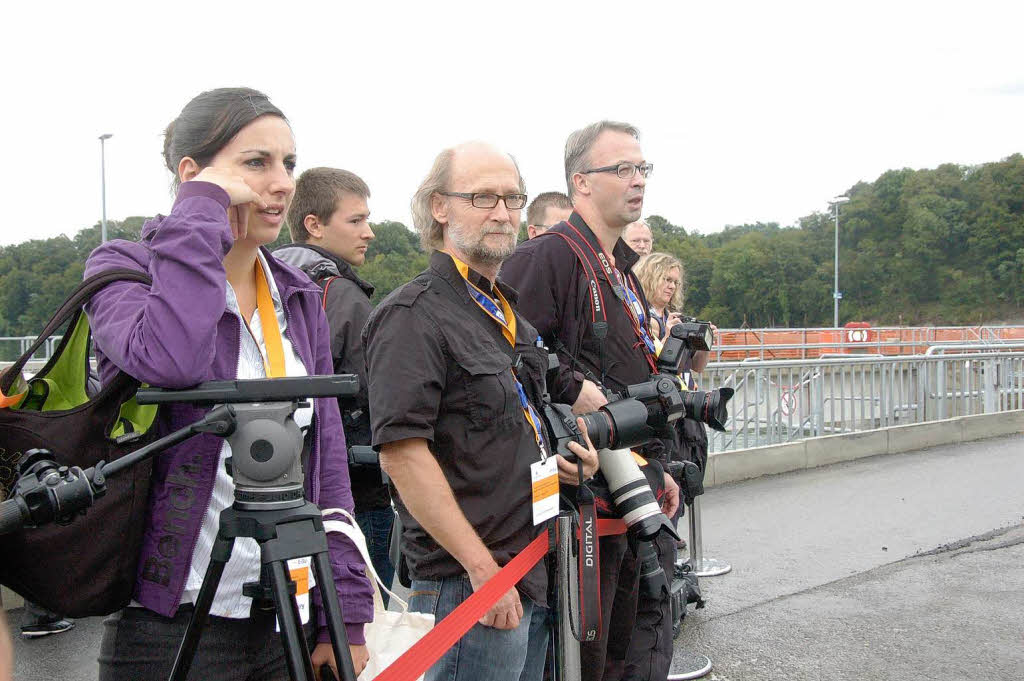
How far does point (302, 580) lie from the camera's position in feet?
6.17

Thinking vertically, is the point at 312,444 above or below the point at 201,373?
below

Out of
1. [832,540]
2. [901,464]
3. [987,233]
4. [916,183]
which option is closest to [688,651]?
[832,540]

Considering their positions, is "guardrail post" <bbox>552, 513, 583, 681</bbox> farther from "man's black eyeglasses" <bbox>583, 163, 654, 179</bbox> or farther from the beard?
"man's black eyeglasses" <bbox>583, 163, 654, 179</bbox>

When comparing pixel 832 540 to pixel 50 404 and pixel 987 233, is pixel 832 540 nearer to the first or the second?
pixel 50 404

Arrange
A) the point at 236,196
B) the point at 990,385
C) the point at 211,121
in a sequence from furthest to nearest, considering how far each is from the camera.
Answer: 1. the point at 990,385
2. the point at 211,121
3. the point at 236,196

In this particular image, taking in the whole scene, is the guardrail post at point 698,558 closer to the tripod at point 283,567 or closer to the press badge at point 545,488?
the press badge at point 545,488

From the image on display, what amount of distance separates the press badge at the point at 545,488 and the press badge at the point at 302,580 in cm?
71

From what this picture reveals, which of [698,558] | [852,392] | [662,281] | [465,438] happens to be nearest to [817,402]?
[852,392]

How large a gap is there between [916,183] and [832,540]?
102004 mm

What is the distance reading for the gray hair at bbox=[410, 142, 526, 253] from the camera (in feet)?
9.01

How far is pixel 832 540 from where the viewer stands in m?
7.16

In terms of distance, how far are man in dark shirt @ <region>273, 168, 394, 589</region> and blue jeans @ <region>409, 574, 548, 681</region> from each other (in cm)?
104

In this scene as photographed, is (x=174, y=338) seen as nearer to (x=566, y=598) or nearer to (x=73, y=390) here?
(x=73, y=390)

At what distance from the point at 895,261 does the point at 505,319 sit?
10095 cm
